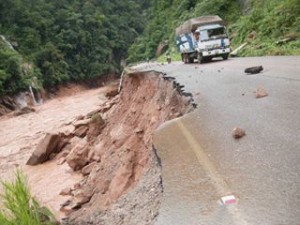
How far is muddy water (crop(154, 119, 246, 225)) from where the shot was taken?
3.44 m

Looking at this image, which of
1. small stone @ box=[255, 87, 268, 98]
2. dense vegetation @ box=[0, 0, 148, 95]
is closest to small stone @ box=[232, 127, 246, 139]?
small stone @ box=[255, 87, 268, 98]

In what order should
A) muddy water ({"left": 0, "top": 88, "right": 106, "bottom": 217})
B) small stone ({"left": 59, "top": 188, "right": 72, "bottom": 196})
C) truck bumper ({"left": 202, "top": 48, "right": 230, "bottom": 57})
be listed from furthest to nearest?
truck bumper ({"left": 202, "top": 48, "right": 230, "bottom": 57}), muddy water ({"left": 0, "top": 88, "right": 106, "bottom": 217}), small stone ({"left": 59, "top": 188, "right": 72, "bottom": 196})

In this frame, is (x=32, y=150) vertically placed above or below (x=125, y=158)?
below

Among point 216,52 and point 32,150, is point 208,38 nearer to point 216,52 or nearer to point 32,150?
point 216,52

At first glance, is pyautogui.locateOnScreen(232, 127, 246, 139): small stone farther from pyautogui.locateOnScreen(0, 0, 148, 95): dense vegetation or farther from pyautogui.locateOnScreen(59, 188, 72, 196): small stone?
pyautogui.locateOnScreen(0, 0, 148, 95): dense vegetation

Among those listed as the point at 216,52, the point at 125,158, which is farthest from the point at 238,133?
the point at 216,52

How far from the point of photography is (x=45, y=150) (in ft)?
63.8

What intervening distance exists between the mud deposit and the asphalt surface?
0.29 meters

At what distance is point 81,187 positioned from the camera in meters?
13.3

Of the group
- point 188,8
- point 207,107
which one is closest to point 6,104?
point 188,8

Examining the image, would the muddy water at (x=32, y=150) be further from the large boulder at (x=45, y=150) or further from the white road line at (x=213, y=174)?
the white road line at (x=213, y=174)

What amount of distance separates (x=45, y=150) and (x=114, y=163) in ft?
28.1

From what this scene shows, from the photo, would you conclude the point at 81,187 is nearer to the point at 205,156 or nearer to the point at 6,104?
the point at 205,156

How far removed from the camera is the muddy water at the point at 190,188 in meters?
3.44
